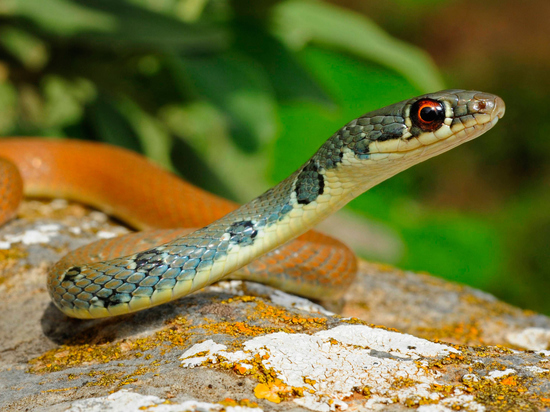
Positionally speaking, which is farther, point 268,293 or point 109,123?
point 109,123

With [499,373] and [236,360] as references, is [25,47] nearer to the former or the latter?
[236,360]

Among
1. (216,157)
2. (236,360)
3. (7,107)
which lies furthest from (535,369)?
(7,107)

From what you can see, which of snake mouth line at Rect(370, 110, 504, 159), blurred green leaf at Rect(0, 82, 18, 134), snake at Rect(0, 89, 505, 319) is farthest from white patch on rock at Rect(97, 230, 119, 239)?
snake mouth line at Rect(370, 110, 504, 159)

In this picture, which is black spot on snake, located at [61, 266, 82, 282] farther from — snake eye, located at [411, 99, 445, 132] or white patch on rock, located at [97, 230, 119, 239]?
snake eye, located at [411, 99, 445, 132]

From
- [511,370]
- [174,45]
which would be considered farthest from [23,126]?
[511,370]

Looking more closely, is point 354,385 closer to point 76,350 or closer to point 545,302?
point 76,350

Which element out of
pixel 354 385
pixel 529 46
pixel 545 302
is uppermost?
pixel 529 46
